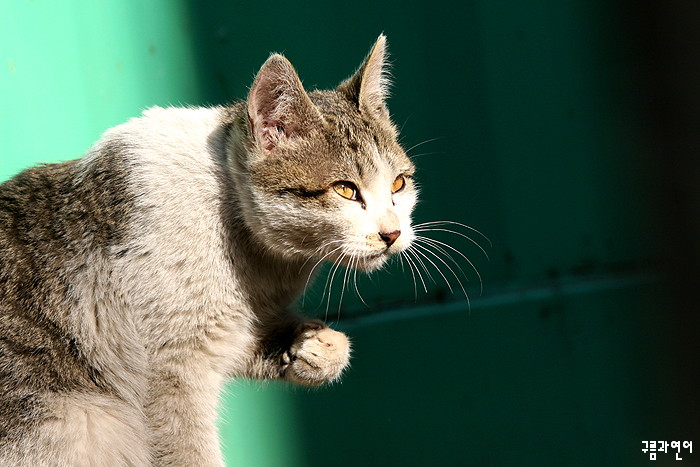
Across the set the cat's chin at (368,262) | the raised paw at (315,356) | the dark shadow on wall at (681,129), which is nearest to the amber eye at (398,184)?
the cat's chin at (368,262)

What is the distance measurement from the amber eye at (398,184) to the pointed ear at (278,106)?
1.13 feet

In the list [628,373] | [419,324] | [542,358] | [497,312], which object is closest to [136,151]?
[419,324]

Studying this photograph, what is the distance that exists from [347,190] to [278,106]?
0.35 metres

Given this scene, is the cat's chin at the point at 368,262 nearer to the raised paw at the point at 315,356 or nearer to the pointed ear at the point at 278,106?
the raised paw at the point at 315,356

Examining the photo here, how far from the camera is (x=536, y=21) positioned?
333cm

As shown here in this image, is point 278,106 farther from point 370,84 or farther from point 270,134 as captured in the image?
point 370,84

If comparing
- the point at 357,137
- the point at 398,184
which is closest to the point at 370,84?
the point at 357,137

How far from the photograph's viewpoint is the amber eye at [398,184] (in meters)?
2.48

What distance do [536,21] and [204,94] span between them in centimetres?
157

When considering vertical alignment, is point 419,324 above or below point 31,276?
above

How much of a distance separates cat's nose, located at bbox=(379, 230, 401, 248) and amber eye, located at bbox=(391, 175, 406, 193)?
0.87ft

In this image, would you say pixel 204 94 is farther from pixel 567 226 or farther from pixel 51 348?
pixel 567 226

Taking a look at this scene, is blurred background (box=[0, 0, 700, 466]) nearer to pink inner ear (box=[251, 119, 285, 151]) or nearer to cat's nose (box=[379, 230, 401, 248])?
pink inner ear (box=[251, 119, 285, 151])

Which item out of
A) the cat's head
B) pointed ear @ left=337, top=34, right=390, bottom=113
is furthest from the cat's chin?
pointed ear @ left=337, top=34, right=390, bottom=113
